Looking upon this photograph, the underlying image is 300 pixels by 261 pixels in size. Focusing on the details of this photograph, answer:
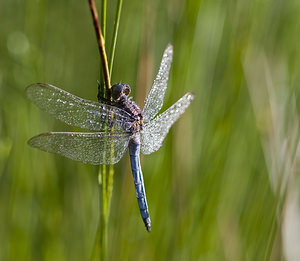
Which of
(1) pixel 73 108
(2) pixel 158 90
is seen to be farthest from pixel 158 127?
(1) pixel 73 108

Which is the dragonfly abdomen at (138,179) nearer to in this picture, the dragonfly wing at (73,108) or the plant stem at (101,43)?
the dragonfly wing at (73,108)

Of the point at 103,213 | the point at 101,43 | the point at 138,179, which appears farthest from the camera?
the point at 138,179

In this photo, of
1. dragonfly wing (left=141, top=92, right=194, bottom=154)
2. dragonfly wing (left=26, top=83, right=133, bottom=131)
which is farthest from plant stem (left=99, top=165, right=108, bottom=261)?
dragonfly wing (left=141, top=92, right=194, bottom=154)

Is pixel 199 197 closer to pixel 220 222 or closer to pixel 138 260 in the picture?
pixel 220 222

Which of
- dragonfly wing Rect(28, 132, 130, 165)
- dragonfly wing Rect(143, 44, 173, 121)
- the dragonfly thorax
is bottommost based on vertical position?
dragonfly wing Rect(28, 132, 130, 165)

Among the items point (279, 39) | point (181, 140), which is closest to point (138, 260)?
point (181, 140)

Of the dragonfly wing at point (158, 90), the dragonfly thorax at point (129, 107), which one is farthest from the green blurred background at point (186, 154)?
the dragonfly thorax at point (129, 107)

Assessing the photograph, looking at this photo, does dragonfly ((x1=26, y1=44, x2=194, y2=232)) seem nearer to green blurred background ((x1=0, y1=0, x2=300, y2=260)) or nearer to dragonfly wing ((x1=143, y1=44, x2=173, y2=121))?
dragonfly wing ((x1=143, y1=44, x2=173, y2=121))

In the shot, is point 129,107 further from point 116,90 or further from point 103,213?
point 103,213
